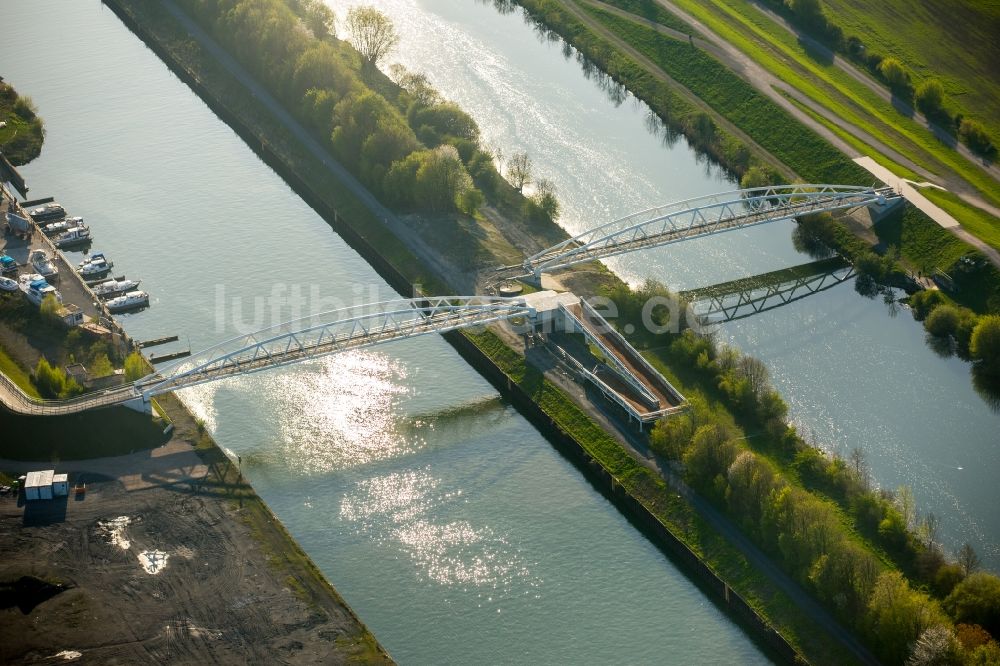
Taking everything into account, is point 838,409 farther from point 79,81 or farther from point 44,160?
point 79,81

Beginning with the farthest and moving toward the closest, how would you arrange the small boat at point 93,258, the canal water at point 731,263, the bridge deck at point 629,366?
the small boat at point 93,258 → the bridge deck at point 629,366 → the canal water at point 731,263

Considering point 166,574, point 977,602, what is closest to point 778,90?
point 977,602

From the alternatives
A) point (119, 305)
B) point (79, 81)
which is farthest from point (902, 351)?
point (79, 81)

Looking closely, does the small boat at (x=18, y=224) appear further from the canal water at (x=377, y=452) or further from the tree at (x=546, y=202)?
the tree at (x=546, y=202)

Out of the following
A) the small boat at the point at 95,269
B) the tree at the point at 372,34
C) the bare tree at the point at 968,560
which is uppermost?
the tree at the point at 372,34

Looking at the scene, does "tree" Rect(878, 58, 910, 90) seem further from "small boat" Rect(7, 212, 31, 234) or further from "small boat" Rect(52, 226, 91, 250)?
"small boat" Rect(7, 212, 31, 234)

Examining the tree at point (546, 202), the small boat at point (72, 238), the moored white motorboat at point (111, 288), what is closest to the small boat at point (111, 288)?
the moored white motorboat at point (111, 288)
